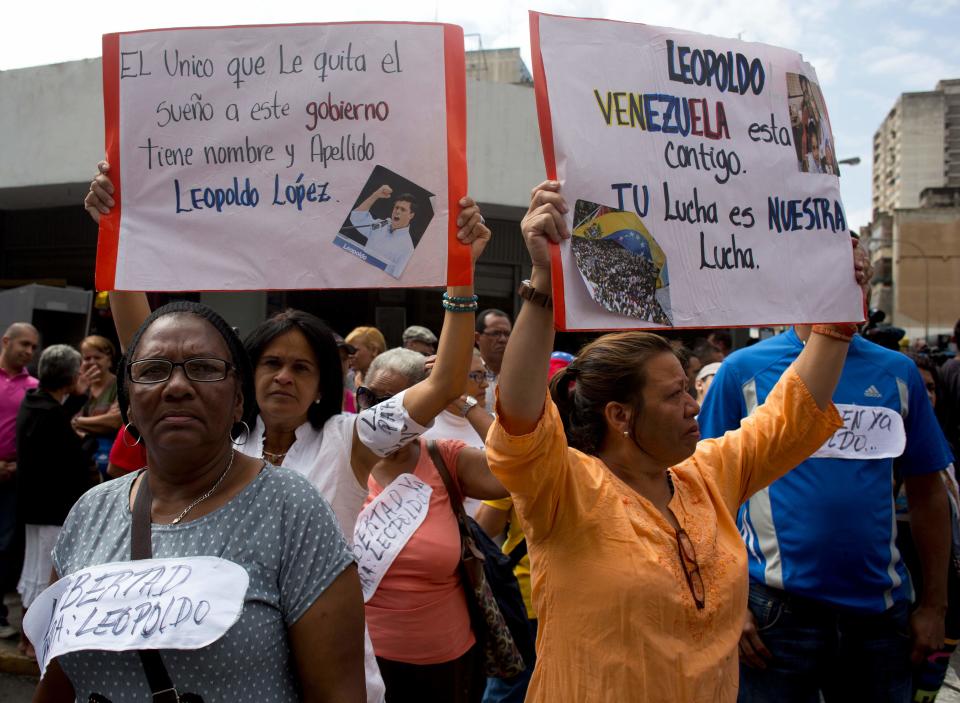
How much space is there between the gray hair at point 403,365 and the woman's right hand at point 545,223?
1418 mm

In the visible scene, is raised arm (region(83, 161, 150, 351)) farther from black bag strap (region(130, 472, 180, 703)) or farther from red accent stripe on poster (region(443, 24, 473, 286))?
red accent stripe on poster (region(443, 24, 473, 286))

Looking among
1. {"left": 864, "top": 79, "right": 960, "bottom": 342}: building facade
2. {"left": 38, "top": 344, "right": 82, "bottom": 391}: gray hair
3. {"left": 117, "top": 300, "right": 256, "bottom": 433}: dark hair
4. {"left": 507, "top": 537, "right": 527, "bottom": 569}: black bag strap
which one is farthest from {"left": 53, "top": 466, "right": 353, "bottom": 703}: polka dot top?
{"left": 864, "top": 79, "right": 960, "bottom": 342}: building facade

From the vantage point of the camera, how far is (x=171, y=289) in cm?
231

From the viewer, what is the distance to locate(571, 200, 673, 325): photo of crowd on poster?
1890mm

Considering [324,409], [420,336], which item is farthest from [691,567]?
[420,336]

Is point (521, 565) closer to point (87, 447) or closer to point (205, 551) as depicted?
point (205, 551)

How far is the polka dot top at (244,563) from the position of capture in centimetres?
149

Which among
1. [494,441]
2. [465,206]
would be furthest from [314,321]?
[494,441]

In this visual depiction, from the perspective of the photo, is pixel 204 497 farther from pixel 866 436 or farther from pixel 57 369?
pixel 57 369

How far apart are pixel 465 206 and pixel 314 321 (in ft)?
2.67

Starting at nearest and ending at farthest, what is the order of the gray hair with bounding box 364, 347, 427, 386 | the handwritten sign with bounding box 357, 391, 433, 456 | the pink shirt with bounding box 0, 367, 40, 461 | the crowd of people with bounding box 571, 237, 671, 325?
the crowd of people with bounding box 571, 237, 671, 325 < the handwritten sign with bounding box 357, 391, 433, 456 < the gray hair with bounding box 364, 347, 427, 386 < the pink shirt with bounding box 0, 367, 40, 461

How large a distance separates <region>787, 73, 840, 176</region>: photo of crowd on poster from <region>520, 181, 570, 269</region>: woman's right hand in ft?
2.91

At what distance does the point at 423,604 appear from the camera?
271 cm

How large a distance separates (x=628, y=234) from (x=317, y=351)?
1.29 meters
